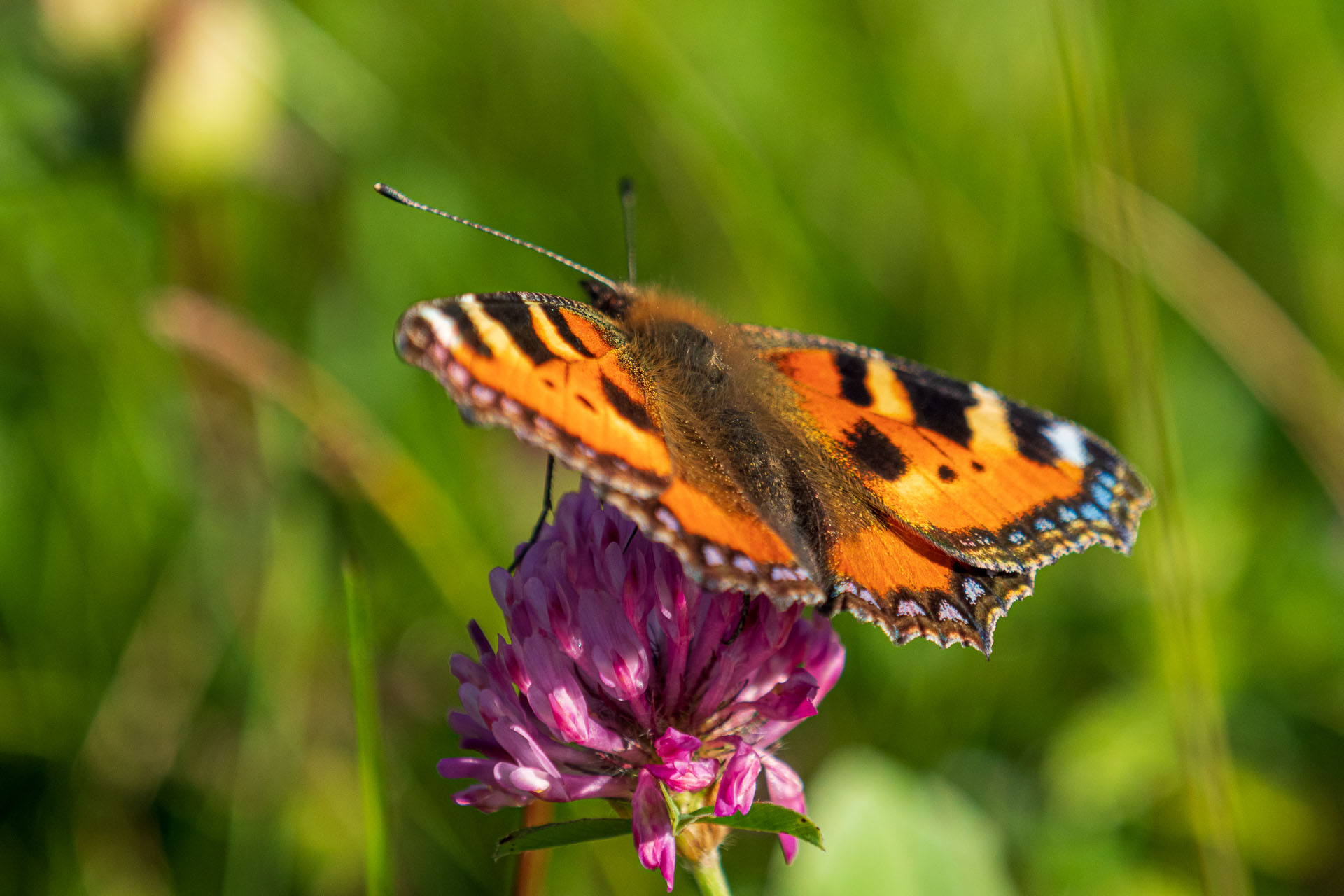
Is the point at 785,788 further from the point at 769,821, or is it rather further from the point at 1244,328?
the point at 1244,328

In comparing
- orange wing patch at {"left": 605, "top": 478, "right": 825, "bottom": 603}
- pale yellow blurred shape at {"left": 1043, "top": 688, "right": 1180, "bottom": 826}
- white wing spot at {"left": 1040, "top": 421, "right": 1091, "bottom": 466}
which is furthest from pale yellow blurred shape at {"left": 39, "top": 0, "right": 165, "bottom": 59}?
pale yellow blurred shape at {"left": 1043, "top": 688, "right": 1180, "bottom": 826}

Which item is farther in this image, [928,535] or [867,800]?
[867,800]

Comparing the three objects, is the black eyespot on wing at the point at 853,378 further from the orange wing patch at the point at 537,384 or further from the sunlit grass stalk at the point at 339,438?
the sunlit grass stalk at the point at 339,438

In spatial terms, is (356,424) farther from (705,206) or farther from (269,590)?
(705,206)

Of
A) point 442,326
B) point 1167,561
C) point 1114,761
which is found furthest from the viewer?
point 1167,561

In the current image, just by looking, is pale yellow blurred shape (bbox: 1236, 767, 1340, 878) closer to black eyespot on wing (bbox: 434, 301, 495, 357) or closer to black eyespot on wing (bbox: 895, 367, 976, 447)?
black eyespot on wing (bbox: 895, 367, 976, 447)

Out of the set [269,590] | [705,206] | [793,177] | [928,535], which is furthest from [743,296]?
[928,535]

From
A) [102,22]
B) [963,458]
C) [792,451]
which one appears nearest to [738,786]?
[792,451]
